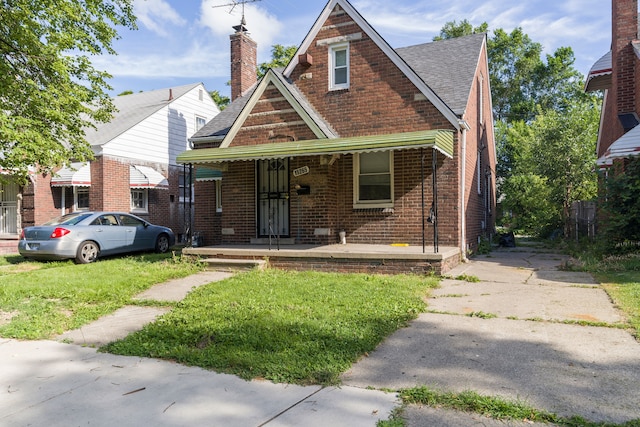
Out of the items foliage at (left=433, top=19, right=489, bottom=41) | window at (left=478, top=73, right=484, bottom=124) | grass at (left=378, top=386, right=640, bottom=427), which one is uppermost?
foliage at (left=433, top=19, right=489, bottom=41)

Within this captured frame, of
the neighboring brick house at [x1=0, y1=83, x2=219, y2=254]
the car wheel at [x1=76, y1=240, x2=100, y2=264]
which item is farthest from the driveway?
the neighboring brick house at [x1=0, y1=83, x2=219, y2=254]

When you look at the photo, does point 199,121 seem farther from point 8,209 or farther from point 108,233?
point 108,233

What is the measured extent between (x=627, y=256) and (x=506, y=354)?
7597 mm

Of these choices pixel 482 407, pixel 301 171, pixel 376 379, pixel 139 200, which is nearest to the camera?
pixel 482 407

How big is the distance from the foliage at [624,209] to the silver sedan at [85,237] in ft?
41.9

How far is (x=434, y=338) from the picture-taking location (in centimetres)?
502

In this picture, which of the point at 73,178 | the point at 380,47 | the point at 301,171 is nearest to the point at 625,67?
the point at 380,47

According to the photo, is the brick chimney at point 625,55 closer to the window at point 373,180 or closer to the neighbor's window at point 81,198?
the window at point 373,180

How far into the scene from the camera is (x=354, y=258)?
365 inches

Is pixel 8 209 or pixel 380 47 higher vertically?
pixel 380 47

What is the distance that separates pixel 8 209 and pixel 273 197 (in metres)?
15.1

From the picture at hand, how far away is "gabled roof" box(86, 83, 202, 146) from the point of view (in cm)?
1938

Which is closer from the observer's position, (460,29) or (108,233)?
(108,233)

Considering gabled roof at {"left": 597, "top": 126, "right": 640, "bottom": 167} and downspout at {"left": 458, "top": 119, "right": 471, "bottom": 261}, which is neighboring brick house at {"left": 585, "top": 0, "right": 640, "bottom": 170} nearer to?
gabled roof at {"left": 597, "top": 126, "right": 640, "bottom": 167}
